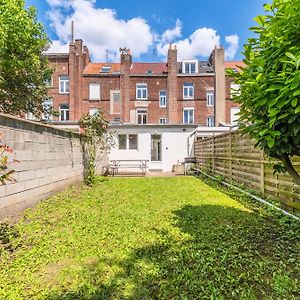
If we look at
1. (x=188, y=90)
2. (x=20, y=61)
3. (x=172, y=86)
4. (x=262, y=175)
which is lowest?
(x=262, y=175)

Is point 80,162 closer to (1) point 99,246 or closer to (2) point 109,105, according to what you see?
(1) point 99,246

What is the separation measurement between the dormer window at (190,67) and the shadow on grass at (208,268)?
25.1 meters

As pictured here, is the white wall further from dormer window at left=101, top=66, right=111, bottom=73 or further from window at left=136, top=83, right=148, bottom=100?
dormer window at left=101, top=66, right=111, bottom=73

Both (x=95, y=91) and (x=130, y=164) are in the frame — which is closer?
(x=130, y=164)

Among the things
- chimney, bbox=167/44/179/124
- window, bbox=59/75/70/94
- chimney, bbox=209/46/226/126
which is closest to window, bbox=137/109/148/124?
chimney, bbox=167/44/179/124

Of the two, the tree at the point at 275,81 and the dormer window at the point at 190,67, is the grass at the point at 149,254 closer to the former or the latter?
the tree at the point at 275,81

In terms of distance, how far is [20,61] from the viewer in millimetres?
13500

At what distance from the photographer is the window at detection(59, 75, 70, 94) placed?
26906 millimetres

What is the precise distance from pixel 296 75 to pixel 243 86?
0.79 metres

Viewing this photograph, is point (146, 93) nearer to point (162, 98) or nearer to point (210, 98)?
point (162, 98)

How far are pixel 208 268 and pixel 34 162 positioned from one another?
4715mm

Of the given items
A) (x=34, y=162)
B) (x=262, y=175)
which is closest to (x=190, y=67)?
(x=262, y=175)

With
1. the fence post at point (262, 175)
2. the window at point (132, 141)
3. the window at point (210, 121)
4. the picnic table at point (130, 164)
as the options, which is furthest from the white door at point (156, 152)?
the fence post at point (262, 175)

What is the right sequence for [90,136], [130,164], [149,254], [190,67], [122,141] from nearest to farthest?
[149,254], [90,136], [130,164], [122,141], [190,67]
